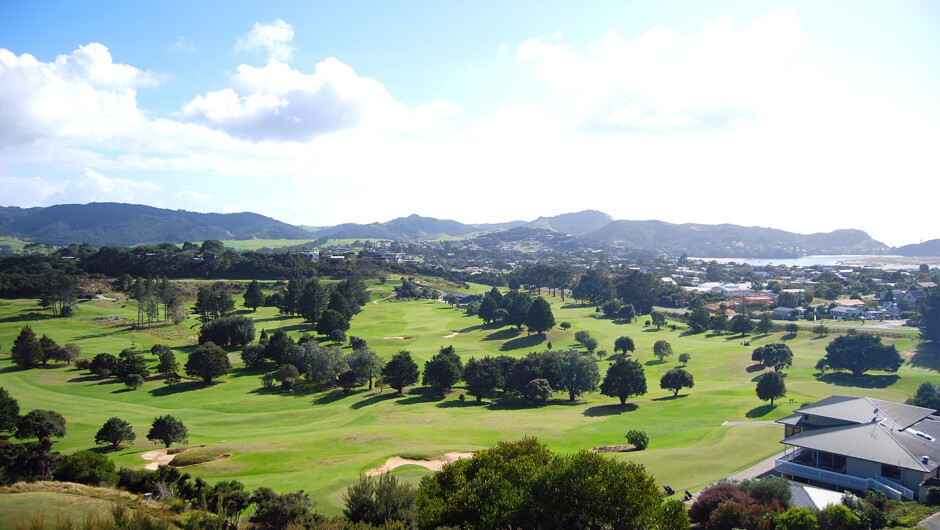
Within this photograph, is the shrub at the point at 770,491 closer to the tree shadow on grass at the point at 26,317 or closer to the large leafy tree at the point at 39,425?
the large leafy tree at the point at 39,425

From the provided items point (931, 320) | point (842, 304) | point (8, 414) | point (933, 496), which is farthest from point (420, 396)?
point (842, 304)

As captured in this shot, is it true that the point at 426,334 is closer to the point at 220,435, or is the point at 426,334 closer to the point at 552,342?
the point at 552,342

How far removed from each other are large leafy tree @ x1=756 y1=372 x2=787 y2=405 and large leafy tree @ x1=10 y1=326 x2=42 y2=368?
78.3m

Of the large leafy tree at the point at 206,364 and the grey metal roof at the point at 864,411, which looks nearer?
the grey metal roof at the point at 864,411

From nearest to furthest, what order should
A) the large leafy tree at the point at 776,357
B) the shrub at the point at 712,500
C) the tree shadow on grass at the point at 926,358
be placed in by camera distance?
1. the shrub at the point at 712,500
2. the large leafy tree at the point at 776,357
3. the tree shadow on grass at the point at 926,358

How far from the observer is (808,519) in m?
20.1

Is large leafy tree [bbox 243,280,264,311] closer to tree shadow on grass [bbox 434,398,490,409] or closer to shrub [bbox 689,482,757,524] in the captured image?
tree shadow on grass [bbox 434,398,490,409]

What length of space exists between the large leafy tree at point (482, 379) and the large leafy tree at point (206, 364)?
1102 inches

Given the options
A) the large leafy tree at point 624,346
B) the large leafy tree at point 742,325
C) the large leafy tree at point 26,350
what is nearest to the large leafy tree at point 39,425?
the large leafy tree at point 26,350

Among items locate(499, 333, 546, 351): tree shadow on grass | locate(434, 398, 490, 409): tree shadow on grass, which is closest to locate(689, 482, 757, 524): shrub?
locate(434, 398, 490, 409): tree shadow on grass

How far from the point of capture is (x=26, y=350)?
2200 inches

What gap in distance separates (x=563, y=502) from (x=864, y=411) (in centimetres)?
2907

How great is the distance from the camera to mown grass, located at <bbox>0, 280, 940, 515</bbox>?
32.2 meters

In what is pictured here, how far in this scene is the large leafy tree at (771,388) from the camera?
48750 millimetres
